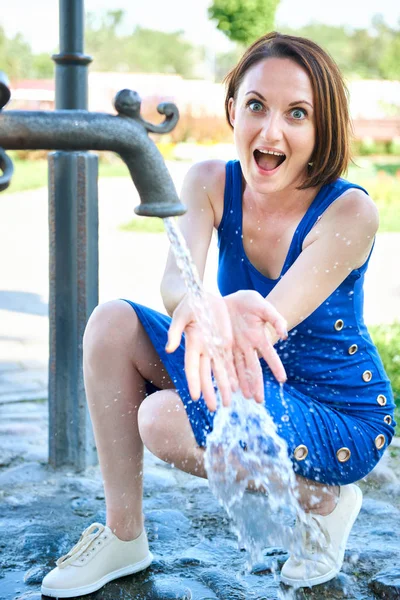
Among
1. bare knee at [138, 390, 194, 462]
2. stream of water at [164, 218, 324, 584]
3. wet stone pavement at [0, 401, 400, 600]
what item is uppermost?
bare knee at [138, 390, 194, 462]

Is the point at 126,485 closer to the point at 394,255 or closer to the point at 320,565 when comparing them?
the point at 320,565

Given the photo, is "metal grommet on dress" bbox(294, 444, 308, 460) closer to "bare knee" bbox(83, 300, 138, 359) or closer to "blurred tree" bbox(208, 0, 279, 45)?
"bare knee" bbox(83, 300, 138, 359)

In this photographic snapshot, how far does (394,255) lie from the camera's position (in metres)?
7.05

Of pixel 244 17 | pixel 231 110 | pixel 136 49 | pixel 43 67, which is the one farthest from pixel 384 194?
pixel 136 49

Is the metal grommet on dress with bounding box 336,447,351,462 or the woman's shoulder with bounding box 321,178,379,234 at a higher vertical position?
the woman's shoulder with bounding box 321,178,379,234

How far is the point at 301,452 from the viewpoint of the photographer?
5.93 feet

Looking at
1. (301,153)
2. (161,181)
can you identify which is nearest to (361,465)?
(301,153)

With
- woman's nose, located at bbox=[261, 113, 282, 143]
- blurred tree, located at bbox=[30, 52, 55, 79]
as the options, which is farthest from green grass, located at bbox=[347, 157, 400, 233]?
blurred tree, located at bbox=[30, 52, 55, 79]

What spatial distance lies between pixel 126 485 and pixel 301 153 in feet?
2.68

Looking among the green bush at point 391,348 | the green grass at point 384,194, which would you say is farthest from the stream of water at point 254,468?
the green grass at point 384,194

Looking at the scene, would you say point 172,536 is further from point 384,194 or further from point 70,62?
point 384,194

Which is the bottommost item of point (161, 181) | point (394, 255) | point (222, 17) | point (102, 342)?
point (394, 255)

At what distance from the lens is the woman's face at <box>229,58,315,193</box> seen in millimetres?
1919

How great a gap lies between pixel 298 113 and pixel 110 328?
0.62 metres
